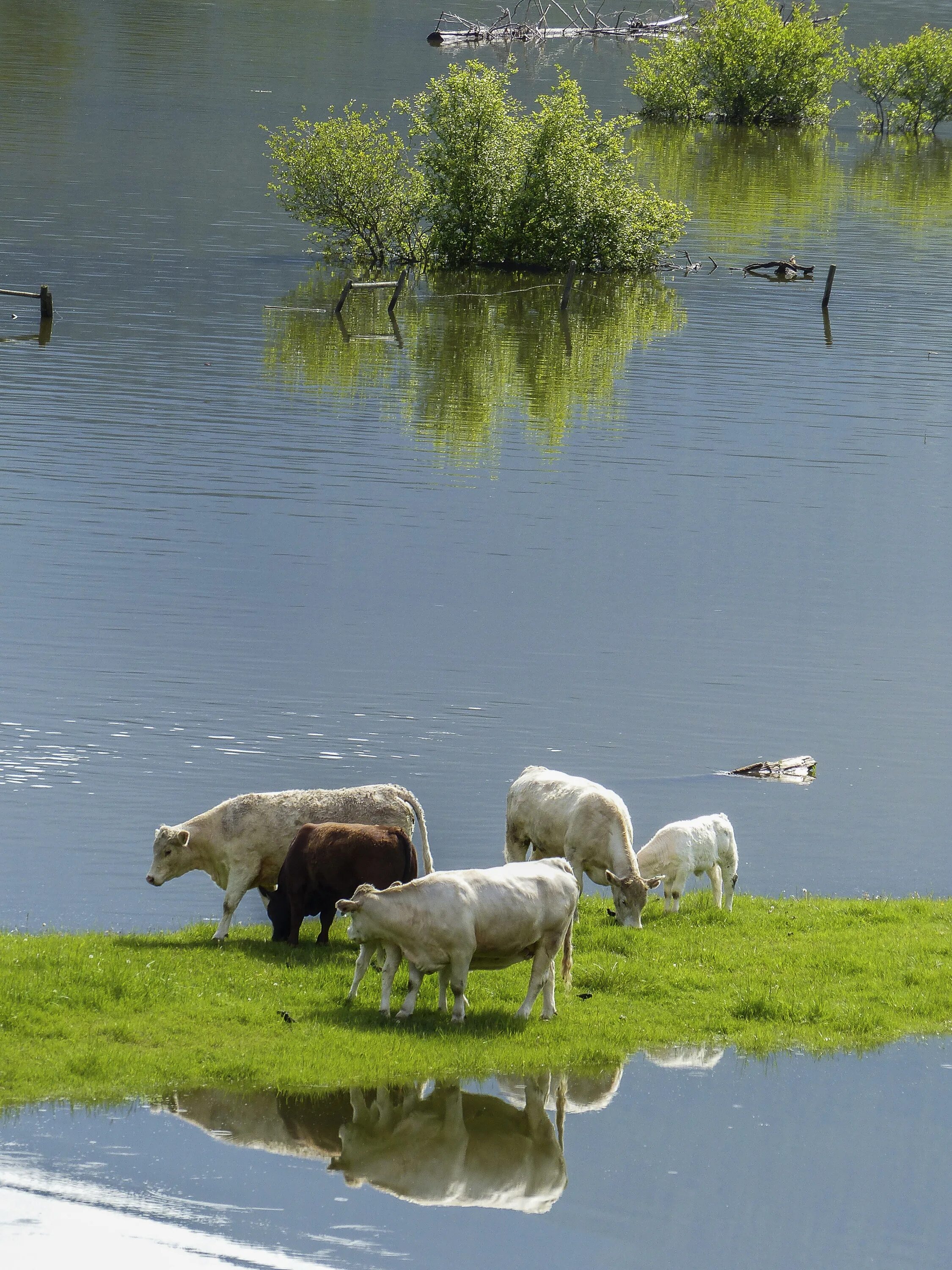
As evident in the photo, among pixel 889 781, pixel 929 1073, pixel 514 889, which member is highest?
pixel 514 889

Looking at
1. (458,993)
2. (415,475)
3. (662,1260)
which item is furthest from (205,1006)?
(415,475)

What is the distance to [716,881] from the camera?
67.6 ft

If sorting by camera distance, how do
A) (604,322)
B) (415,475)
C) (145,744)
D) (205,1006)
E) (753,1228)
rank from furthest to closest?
(604,322)
(415,475)
(145,744)
(205,1006)
(753,1228)

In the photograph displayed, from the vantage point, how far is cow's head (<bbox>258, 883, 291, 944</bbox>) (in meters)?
17.4

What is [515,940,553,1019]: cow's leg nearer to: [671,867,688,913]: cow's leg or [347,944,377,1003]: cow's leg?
[347,944,377,1003]: cow's leg

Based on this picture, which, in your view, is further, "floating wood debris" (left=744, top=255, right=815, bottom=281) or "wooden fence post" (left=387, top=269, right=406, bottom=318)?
"floating wood debris" (left=744, top=255, right=815, bottom=281)

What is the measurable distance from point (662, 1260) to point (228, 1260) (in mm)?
3207

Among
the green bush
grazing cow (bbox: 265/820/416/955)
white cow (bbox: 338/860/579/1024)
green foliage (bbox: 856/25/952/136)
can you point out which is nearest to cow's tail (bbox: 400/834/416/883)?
grazing cow (bbox: 265/820/416/955)

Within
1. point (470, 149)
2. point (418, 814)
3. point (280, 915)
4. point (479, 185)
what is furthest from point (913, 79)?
point (280, 915)

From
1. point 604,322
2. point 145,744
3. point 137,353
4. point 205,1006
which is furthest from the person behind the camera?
point 604,322

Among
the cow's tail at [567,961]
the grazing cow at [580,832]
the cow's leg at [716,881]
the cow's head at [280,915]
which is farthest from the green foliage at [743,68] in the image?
the cow's tail at [567,961]

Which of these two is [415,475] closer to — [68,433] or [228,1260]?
[68,433]

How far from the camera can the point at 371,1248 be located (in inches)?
461

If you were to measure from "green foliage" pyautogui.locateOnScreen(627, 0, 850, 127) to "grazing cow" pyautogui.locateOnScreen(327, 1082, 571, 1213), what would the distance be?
418 ft
